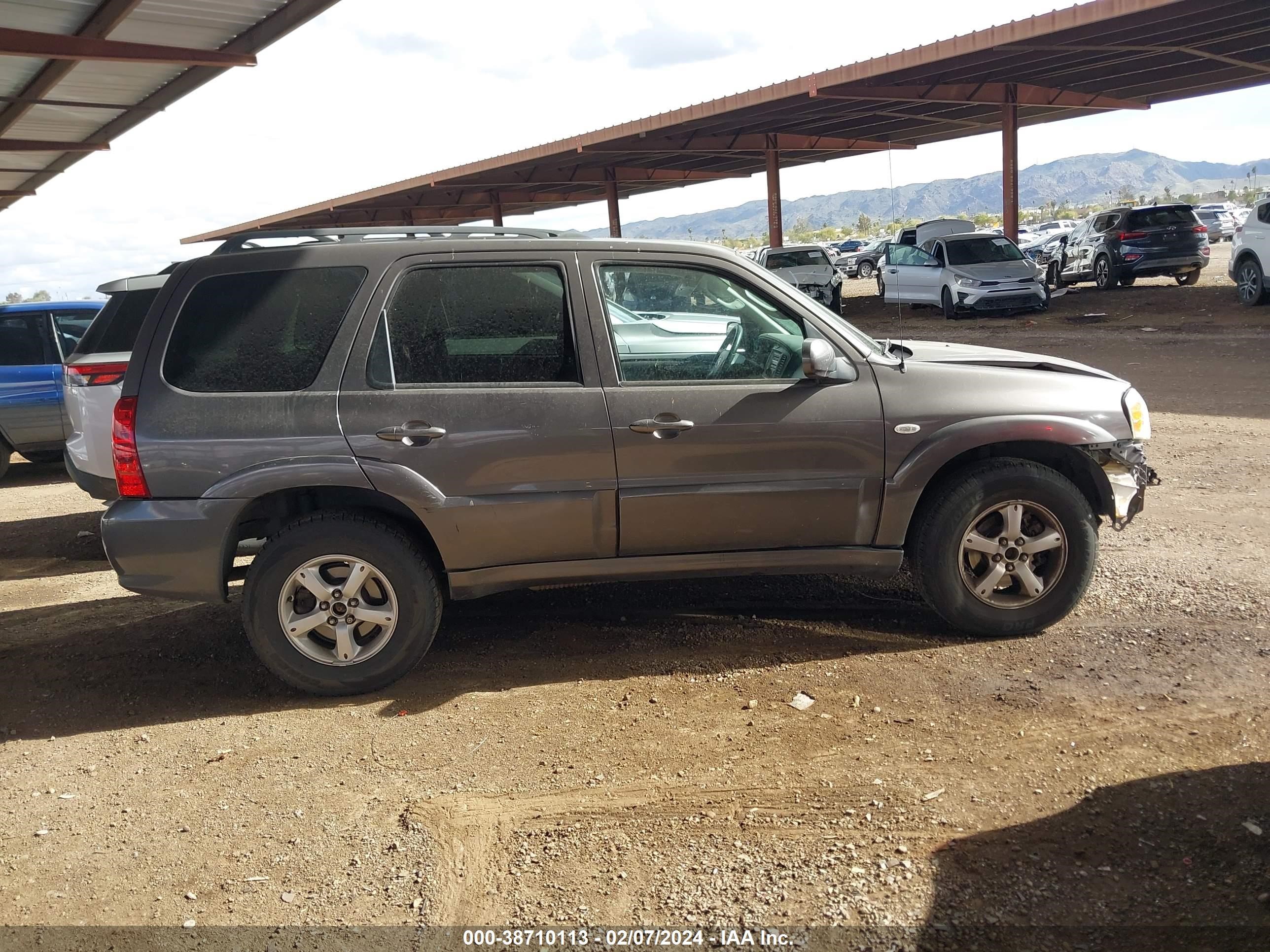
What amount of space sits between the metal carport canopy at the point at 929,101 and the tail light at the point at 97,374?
49.5ft

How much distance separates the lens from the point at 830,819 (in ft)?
11.1

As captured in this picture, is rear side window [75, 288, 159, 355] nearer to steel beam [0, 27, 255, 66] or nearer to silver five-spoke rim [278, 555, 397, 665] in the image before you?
silver five-spoke rim [278, 555, 397, 665]

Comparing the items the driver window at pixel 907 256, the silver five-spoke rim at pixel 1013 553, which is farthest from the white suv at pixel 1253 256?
the silver five-spoke rim at pixel 1013 553

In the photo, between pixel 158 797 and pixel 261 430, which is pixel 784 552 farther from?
pixel 158 797

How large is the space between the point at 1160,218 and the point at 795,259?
7.90 meters

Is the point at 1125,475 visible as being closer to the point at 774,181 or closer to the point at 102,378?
the point at 102,378

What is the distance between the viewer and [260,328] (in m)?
4.51

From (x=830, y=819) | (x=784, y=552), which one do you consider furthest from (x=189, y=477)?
(x=830, y=819)

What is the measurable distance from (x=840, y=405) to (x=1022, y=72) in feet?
73.9

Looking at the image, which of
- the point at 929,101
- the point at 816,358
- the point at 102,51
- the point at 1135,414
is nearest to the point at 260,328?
the point at 816,358

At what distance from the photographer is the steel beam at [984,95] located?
76.6 ft

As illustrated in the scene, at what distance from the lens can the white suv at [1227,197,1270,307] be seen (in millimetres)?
17125

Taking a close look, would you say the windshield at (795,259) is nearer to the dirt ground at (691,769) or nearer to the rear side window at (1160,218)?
the rear side window at (1160,218)

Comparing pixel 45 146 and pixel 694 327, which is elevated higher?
pixel 45 146
